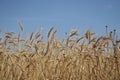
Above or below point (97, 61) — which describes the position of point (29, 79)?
below

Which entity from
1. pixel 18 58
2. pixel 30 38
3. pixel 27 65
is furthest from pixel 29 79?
pixel 30 38

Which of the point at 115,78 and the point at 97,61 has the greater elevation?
the point at 97,61

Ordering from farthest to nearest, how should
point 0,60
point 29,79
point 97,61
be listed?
1. point 0,60
2. point 97,61
3. point 29,79

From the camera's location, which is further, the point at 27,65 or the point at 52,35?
the point at 52,35

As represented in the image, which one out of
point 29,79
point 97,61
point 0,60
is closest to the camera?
point 29,79

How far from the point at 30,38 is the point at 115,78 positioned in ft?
4.41

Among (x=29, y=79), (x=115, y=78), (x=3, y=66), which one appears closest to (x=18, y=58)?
(x=3, y=66)

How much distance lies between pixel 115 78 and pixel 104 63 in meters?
0.29

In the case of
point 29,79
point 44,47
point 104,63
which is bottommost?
point 29,79

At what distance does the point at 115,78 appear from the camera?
121 inches

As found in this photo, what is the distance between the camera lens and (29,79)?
2.96 meters

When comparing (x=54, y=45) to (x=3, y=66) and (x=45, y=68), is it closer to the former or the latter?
(x=45, y=68)

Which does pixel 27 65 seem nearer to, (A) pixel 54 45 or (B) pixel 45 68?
(B) pixel 45 68

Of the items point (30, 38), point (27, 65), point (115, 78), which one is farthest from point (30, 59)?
point (115, 78)
